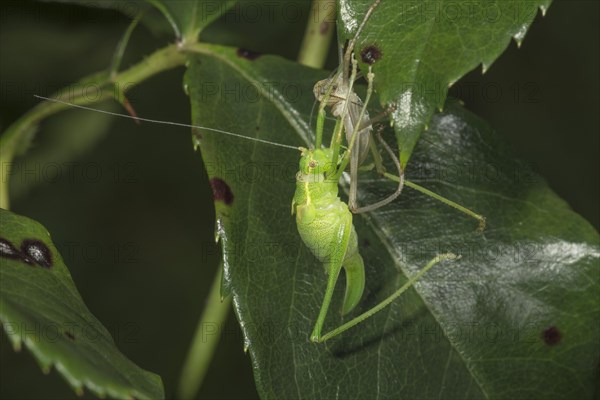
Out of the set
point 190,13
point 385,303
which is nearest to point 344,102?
point 385,303

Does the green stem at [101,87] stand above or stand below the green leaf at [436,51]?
below

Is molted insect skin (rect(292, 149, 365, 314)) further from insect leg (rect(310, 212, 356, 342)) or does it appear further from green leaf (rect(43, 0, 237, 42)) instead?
green leaf (rect(43, 0, 237, 42))

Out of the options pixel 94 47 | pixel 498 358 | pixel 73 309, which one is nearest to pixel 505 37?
pixel 498 358

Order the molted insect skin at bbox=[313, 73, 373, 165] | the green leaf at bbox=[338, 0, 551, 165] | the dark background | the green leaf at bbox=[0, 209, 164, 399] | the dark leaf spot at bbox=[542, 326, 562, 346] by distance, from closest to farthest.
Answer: the green leaf at bbox=[0, 209, 164, 399] → the green leaf at bbox=[338, 0, 551, 165] → the molted insect skin at bbox=[313, 73, 373, 165] → the dark leaf spot at bbox=[542, 326, 562, 346] → the dark background

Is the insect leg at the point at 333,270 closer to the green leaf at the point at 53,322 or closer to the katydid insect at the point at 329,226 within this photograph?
the katydid insect at the point at 329,226

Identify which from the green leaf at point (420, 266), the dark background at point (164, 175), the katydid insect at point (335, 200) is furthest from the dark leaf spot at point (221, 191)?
the dark background at point (164, 175)

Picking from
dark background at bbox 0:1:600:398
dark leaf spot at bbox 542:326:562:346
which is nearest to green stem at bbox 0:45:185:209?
dark background at bbox 0:1:600:398
